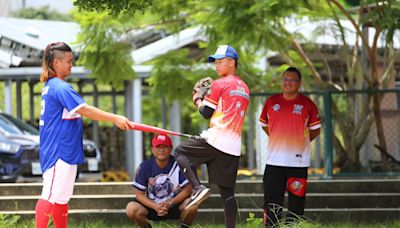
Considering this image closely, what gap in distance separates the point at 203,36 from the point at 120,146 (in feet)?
29.2

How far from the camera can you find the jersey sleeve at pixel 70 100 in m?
7.62

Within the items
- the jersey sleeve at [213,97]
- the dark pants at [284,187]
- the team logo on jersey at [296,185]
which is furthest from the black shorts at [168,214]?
the jersey sleeve at [213,97]

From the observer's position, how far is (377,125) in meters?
15.6

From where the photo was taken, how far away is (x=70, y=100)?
7.64 metres

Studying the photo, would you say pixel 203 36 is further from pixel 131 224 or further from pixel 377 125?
pixel 131 224

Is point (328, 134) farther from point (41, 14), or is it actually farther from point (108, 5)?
point (41, 14)

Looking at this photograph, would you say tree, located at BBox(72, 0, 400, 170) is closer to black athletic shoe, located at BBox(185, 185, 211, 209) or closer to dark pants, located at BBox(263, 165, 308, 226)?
dark pants, located at BBox(263, 165, 308, 226)

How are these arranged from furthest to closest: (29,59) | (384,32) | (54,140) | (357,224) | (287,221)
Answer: (29,59) → (384,32) → (357,224) → (287,221) → (54,140)

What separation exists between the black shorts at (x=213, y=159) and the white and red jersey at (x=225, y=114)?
59mm

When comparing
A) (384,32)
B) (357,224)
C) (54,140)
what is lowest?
(357,224)

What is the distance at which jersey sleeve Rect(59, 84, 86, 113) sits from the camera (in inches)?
300

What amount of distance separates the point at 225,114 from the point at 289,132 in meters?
1.53

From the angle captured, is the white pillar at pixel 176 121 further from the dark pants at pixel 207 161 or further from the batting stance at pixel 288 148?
the dark pants at pixel 207 161

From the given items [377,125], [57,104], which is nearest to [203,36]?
[377,125]
